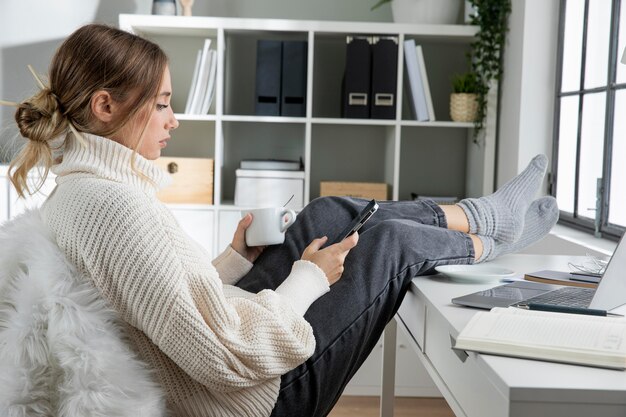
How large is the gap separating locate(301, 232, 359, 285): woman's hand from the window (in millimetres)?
1075

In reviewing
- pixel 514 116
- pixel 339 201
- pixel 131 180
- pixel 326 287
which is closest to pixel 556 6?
pixel 514 116

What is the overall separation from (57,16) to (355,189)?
143 cm

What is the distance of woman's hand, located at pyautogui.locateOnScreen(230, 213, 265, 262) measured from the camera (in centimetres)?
168

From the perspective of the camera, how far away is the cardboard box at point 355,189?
122 inches

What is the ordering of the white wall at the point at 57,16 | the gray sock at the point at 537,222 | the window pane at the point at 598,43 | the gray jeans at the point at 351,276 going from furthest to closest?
the white wall at the point at 57,16, the window pane at the point at 598,43, the gray sock at the point at 537,222, the gray jeans at the point at 351,276

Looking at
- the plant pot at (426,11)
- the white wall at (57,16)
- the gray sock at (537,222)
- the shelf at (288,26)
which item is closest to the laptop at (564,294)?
the gray sock at (537,222)

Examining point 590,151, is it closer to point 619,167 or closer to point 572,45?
point 619,167

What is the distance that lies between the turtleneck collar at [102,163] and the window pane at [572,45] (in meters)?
1.82

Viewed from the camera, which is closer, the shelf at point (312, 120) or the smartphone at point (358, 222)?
the smartphone at point (358, 222)

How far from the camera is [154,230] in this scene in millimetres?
1104

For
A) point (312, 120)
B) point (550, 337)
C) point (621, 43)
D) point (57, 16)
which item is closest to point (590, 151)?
point (621, 43)

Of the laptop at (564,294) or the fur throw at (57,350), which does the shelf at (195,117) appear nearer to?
the laptop at (564,294)

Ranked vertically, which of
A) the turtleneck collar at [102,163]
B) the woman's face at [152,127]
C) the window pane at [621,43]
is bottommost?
the turtleneck collar at [102,163]

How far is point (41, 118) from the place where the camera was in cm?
121
